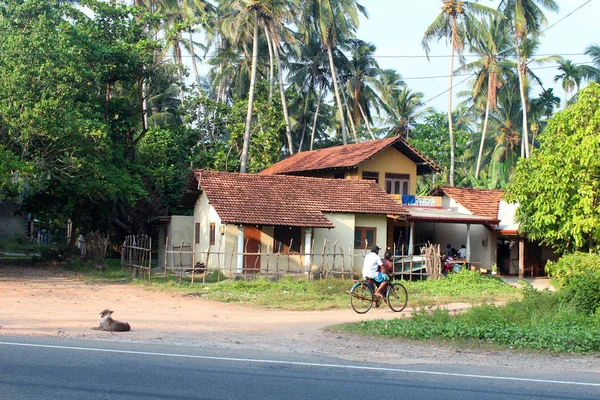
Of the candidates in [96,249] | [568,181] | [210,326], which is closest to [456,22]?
[568,181]

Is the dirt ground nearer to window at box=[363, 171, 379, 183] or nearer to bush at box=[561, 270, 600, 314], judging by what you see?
bush at box=[561, 270, 600, 314]

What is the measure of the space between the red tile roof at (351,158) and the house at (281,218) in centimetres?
335

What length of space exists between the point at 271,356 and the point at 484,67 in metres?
37.3

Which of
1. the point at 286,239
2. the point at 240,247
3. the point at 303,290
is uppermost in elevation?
the point at 286,239

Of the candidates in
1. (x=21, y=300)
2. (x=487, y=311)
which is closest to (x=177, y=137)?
(x=21, y=300)

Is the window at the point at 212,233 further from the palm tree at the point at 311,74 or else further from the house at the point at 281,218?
the palm tree at the point at 311,74

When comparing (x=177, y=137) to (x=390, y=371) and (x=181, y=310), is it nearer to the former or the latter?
(x=181, y=310)

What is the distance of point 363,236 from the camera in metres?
28.5

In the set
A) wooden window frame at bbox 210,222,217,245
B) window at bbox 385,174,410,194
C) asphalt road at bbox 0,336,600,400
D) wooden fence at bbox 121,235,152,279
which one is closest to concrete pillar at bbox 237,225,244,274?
wooden window frame at bbox 210,222,217,245

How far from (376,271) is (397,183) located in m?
18.8

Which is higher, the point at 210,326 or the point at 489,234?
the point at 489,234

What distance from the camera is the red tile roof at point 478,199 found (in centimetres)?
3284

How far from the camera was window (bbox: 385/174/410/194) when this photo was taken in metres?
34.7

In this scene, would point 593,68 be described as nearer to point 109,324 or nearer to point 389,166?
point 389,166
